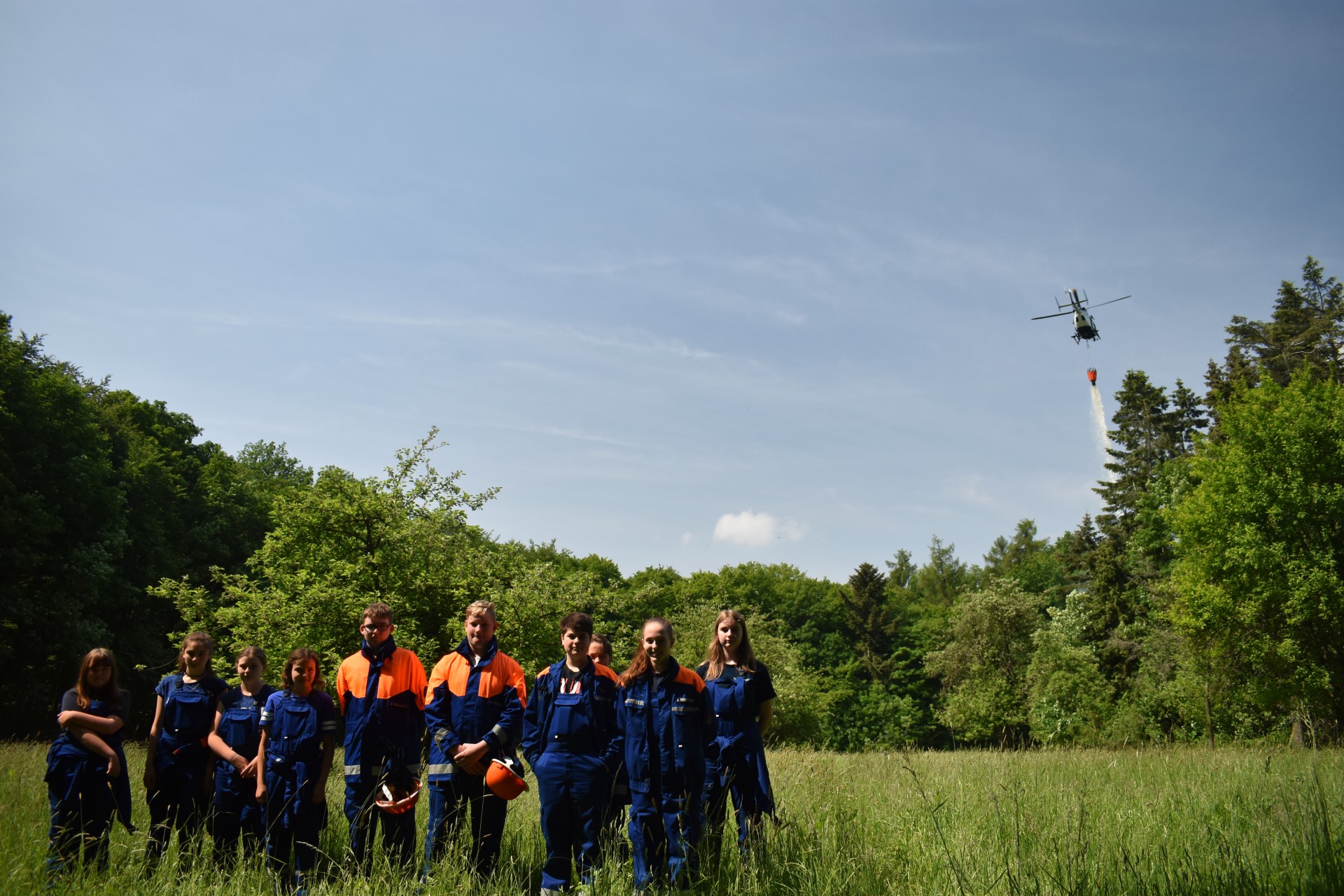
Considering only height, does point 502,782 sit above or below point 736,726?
below

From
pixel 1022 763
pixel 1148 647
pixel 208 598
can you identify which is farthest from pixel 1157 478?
pixel 208 598

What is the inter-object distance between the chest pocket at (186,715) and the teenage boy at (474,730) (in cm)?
179

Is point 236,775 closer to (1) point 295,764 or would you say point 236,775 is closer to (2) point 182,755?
(2) point 182,755

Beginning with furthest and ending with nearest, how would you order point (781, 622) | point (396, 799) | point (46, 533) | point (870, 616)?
1. point (870, 616)
2. point (781, 622)
3. point (46, 533)
4. point (396, 799)

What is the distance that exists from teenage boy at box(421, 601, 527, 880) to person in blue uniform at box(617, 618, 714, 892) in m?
0.89

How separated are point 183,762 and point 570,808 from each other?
3.20 meters

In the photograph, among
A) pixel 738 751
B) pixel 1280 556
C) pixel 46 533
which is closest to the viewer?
pixel 738 751

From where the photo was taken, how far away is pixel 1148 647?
119ft

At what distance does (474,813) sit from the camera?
229 inches

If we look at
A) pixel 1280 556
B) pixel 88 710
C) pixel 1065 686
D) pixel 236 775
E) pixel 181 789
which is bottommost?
pixel 1065 686

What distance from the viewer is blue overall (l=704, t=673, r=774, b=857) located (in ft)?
19.7

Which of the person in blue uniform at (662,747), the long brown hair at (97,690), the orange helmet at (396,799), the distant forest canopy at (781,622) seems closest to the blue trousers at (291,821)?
the orange helmet at (396,799)

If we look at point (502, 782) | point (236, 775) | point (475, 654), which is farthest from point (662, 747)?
point (236, 775)

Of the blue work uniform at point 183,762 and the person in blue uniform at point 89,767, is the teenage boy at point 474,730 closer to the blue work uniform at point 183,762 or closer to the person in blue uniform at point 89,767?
the blue work uniform at point 183,762
